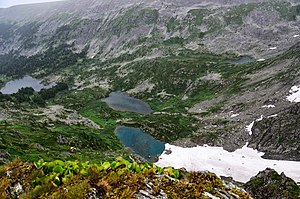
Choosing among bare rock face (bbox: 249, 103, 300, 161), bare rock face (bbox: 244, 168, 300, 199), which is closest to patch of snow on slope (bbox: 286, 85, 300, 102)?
bare rock face (bbox: 249, 103, 300, 161)

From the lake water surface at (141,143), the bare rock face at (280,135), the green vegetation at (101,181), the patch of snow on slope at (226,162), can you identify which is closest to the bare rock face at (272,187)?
the patch of snow on slope at (226,162)

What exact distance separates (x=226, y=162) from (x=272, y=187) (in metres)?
28.1

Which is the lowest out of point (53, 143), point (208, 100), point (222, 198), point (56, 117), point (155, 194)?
point (208, 100)

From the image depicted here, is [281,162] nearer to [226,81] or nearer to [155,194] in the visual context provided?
[155,194]

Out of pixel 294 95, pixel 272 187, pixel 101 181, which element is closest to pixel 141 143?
pixel 272 187

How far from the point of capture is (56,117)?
547 ft

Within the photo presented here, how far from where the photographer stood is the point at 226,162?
101188 millimetres

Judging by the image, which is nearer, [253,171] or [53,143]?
[253,171]

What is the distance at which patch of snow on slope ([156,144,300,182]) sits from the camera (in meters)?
91.4

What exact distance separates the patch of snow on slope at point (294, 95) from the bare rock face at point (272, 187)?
61.7 meters

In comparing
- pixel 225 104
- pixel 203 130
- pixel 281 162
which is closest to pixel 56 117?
pixel 203 130

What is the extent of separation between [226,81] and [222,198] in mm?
192334

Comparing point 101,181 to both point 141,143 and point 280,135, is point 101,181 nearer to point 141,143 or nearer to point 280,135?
point 280,135

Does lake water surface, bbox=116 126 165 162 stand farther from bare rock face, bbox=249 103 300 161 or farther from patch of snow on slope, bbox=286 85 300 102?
patch of snow on slope, bbox=286 85 300 102
